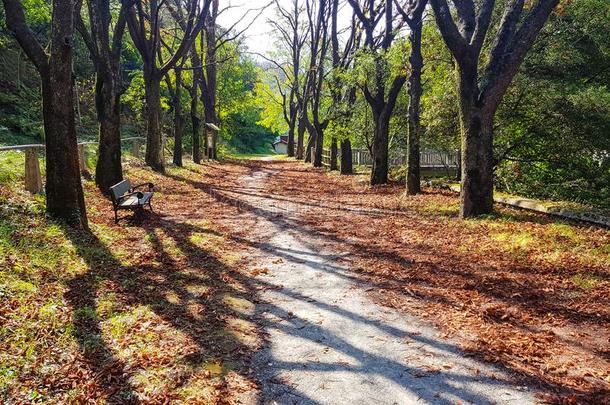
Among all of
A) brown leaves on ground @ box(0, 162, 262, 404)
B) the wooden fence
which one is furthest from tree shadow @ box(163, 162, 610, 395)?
the wooden fence

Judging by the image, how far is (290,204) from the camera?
1314cm

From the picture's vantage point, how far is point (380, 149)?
16.7m

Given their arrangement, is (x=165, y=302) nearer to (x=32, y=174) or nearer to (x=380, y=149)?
(x=32, y=174)

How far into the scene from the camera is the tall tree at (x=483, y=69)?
8.67 meters

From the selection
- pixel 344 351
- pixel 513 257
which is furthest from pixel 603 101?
pixel 344 351

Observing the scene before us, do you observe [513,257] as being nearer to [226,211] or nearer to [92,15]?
[226,211]

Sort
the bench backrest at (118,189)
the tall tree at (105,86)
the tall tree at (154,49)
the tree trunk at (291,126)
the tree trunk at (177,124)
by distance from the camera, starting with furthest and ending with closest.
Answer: the tree trunk at (291,126) < the tree trunk at (177,124) < the tall tree at (154,49) < the tall tree at (105,86) < the bench backrest at (118,189)

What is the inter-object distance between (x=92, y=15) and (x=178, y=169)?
383 inches

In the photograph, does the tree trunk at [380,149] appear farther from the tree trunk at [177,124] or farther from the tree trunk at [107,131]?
the tree trunk at [177,124]

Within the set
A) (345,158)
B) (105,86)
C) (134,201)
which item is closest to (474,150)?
(134,201)

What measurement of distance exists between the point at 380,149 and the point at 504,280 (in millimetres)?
11039

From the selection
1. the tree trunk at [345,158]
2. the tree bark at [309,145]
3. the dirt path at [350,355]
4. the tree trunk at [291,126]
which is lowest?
the dirt path at [350,355]

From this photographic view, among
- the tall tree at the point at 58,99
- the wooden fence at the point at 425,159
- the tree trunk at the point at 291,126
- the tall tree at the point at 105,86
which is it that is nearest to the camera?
the tall tree at the point at 58,99

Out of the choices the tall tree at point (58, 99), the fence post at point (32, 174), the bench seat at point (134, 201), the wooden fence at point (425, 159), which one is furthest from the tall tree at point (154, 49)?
the wooden fence at point (425, 159)
